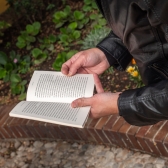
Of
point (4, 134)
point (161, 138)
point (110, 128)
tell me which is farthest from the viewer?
point (4, 134)

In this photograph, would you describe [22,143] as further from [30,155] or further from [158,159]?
[158,159]

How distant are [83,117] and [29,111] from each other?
12.1 inches

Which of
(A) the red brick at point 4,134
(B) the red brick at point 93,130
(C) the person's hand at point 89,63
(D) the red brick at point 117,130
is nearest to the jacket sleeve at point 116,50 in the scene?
(C) the person's hand at point 89,63

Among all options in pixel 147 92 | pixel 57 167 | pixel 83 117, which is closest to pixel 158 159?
pixel 57 167

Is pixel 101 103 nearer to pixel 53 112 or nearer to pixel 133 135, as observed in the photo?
pixel 53 112

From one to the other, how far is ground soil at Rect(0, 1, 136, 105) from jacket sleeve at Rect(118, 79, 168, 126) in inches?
62.8

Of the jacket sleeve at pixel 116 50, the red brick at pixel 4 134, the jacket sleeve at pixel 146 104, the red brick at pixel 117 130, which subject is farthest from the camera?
the red brick at pixel 4 134

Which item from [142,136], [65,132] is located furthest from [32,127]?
[142,136]

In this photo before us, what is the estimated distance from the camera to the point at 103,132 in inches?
114

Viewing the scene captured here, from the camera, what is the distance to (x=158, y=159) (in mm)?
2688

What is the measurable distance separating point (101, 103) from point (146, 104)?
0.33 metres

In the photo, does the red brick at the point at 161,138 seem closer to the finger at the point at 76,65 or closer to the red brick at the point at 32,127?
the finger at the point at 76,65

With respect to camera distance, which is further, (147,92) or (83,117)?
(83,117)

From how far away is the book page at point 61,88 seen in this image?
2.00 m
